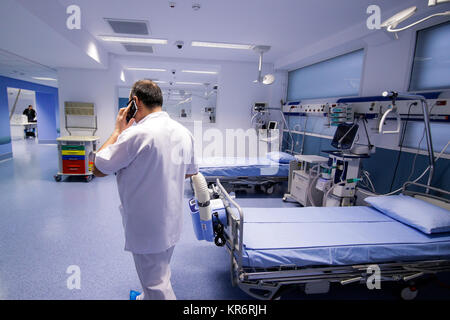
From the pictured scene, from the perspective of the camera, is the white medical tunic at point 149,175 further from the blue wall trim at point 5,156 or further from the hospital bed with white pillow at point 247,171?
the blue wall trim at point 5,156

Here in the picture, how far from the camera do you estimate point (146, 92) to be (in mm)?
1490

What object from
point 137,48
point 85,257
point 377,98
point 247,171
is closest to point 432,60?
point 377,98

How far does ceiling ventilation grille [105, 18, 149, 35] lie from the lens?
11.5 feet

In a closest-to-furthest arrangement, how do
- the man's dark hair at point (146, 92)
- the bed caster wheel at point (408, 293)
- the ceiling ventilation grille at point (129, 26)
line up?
the man's dark hair at point (146, 92)
the bed caster wheel at point (408, 293)
the ceiling ventilation grille at point (129, 26)

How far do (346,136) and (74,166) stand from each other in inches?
187

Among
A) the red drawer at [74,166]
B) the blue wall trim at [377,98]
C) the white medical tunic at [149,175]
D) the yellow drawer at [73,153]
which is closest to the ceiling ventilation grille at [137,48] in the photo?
the yellow drawer at [73,153]

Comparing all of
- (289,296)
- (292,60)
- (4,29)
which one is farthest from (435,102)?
(4,29)

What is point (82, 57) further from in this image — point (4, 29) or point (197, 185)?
point (197, 185)

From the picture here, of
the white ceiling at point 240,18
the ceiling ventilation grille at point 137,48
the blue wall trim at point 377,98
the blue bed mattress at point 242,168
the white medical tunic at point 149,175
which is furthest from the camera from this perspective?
the ceiling ventilation grille at point 137,48

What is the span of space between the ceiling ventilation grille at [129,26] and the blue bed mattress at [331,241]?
10.1 feet

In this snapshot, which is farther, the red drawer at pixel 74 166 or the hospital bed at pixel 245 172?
the red drawer at pixel 74 166

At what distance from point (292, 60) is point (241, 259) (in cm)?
442

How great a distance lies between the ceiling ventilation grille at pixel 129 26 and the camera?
351 centimetres

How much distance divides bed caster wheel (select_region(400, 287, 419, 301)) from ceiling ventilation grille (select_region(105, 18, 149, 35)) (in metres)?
4.18
